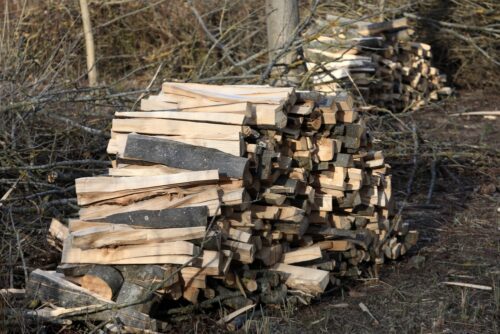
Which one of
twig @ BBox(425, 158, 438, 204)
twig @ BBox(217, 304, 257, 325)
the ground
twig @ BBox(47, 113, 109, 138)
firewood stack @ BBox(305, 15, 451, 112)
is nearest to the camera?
twig @ BBox(217, 304, 257, 325)

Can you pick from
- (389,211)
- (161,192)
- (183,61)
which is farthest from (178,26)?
(161,192)

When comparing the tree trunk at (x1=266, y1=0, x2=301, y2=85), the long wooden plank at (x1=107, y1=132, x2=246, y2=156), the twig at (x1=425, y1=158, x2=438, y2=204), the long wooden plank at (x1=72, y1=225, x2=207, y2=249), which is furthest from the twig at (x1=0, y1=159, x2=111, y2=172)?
the twig at (x1=425, y1=158, x2=438, y2=204)

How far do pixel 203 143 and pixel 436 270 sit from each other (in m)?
2.12

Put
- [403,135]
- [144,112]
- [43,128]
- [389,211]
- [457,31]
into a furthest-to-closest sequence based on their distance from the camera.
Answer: [457,31] → [403,135] → [43,128] → [389,211] → [144,112]

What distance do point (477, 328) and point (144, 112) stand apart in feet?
7.85

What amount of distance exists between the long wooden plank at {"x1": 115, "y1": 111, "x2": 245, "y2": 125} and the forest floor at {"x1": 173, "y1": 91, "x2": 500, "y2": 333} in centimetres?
116

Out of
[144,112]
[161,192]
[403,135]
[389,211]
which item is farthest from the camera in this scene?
[403,135]

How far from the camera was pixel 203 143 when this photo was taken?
4664 millimetres

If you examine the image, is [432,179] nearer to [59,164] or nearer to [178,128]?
[59,164]

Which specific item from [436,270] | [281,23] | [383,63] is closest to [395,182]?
[281,23]

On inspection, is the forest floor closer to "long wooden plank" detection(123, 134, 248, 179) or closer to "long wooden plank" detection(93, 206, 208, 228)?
"long wooden plank" detection(93, 206, 208, 228)

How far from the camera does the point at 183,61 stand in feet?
39.7

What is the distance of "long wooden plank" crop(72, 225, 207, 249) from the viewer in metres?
4.39

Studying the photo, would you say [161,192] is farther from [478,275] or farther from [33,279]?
[478,275]
